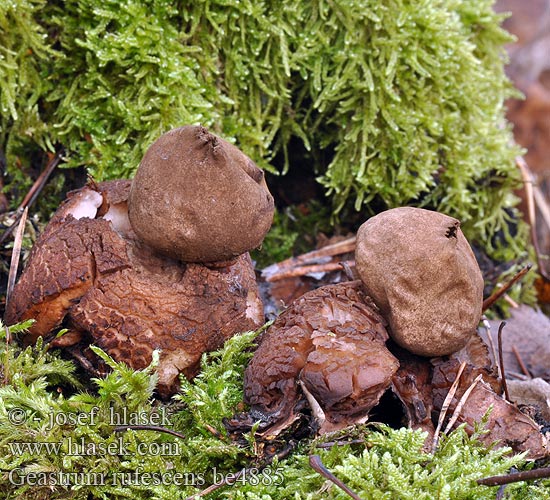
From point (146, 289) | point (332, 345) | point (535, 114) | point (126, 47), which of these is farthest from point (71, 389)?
point (535, 114)

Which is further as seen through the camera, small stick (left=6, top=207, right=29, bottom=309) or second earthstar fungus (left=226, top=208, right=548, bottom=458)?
small stick (left=6, top=207, right=29, bottom=309)

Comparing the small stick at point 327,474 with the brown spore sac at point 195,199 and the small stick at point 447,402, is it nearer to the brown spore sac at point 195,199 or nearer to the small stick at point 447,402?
the small stick at point 447,402

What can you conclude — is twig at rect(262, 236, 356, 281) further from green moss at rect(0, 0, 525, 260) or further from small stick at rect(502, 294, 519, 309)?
small stick at rect(502, 294, 519, 309)

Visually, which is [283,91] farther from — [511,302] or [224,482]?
[224,482]

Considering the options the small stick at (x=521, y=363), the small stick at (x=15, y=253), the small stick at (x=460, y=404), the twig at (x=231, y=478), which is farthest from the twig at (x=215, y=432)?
the small stick at (x=521, y=363)

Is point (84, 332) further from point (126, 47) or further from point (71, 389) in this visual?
point (126, 47)

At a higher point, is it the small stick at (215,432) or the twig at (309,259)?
the small stick at (215,432)

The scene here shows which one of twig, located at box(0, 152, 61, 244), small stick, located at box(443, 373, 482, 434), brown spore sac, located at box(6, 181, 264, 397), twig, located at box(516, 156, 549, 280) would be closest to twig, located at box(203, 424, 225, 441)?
brown spore sac, located at box(6, 181, 264, 397)
